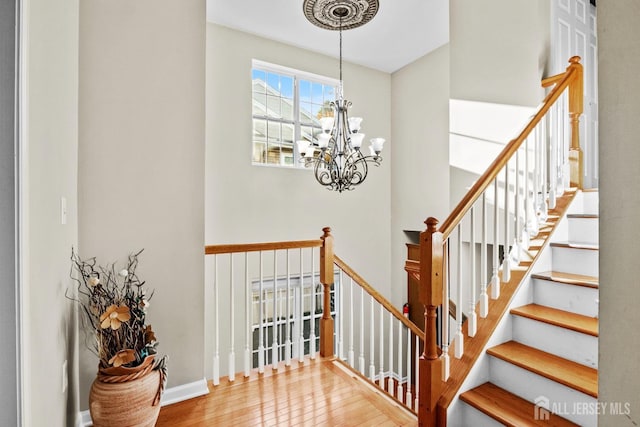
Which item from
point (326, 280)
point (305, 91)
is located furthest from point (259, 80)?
point (326, 280)

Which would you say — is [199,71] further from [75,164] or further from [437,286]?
[437,286]

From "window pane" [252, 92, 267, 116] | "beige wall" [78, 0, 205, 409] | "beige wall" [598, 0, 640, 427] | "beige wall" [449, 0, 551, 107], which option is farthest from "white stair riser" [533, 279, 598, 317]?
"window pane" [252, 92, 267, 116]

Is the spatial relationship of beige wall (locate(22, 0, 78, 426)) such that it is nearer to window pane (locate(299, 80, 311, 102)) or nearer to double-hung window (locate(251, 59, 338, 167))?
double-hung window (locate(251, 59, 338, 167))

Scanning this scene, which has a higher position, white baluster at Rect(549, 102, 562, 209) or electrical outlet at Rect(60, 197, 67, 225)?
white baluster at Rect(549, 102, 562, 209)

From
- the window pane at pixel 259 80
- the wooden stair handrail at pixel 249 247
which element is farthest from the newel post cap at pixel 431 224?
the window pane at pixel 259 80

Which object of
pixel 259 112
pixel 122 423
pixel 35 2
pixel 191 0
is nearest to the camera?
→ pixel 35 2

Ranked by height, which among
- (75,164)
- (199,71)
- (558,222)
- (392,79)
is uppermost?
(392,79)

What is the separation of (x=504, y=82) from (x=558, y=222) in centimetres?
169

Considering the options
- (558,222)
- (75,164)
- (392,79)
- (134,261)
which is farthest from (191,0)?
(392,79)

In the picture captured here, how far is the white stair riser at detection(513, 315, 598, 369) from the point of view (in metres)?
1.73

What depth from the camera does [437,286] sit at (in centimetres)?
A: 184

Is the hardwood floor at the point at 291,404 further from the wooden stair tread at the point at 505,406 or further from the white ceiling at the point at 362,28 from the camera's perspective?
the white ceiling at the point at 362,28

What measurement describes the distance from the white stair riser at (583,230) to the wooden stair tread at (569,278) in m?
0.36

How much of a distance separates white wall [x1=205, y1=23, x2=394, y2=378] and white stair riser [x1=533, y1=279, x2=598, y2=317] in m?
3.10
